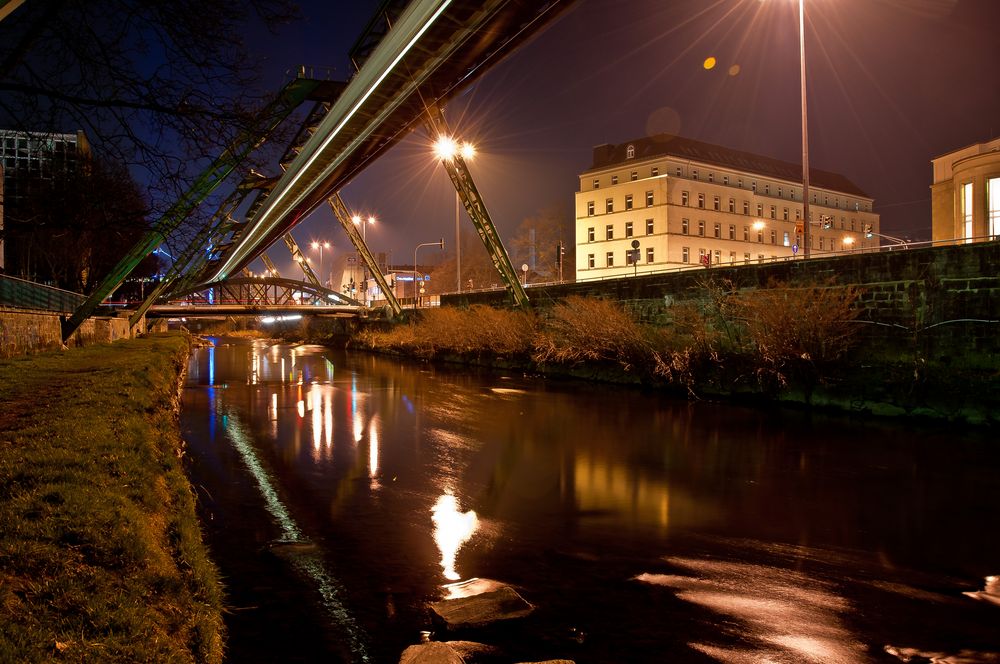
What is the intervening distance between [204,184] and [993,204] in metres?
34.3

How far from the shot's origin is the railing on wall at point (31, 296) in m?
19.6

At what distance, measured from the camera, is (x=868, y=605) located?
212 inches

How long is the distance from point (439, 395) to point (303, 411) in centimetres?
498

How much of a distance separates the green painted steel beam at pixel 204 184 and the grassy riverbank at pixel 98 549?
3276mm

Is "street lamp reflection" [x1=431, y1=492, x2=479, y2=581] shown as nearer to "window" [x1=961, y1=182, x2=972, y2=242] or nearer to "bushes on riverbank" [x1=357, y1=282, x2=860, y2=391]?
"bushes on riverbank" [x1=357, y1=282, x2=860, y2=391]

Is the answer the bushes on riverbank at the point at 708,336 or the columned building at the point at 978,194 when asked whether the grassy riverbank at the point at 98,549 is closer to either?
the bushes on riverbank at the point at 708,336

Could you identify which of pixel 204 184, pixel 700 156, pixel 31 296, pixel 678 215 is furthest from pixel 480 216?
pixel 700 156

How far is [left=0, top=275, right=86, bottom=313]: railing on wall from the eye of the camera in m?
19.6

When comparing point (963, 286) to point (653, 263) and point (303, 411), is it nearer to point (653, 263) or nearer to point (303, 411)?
point (303, 411)

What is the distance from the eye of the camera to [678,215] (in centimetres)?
6638

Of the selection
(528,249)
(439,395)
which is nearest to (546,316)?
(439,395)

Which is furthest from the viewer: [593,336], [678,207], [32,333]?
[678,207]

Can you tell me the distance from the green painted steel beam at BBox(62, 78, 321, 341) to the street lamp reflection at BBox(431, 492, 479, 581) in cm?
561

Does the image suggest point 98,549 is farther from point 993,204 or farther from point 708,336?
point 993,204
